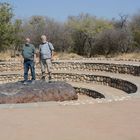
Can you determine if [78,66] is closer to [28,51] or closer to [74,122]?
[28,51]

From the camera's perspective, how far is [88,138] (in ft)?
21.0

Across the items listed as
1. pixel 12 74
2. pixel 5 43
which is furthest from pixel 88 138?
pixel 5 43

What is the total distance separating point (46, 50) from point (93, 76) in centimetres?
454

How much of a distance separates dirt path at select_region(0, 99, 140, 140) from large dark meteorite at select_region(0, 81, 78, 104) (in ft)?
12.8

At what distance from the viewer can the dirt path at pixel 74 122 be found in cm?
659

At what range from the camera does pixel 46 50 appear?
1428 cm

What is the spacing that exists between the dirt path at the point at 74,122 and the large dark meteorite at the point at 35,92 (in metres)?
3.89

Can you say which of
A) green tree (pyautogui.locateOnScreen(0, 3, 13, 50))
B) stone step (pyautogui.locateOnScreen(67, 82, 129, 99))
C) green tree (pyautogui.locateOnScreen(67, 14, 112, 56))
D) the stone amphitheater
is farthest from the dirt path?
green tree (pyautogui.locateOnScreen(67, 14, 112, 56))

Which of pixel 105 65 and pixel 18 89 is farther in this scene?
pixel 105 65

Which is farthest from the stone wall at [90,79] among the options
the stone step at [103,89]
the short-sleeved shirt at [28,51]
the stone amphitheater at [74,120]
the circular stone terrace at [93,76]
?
the stone amphitheater at [74,120]

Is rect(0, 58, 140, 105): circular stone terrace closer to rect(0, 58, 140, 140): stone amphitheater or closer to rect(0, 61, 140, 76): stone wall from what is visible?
rect(0, 61, 140, 76): stone wall

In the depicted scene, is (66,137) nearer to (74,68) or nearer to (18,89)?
(18,89)

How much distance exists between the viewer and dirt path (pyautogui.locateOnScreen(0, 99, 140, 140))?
6.59 metres

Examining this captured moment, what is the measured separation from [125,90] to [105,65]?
14.5 ft
